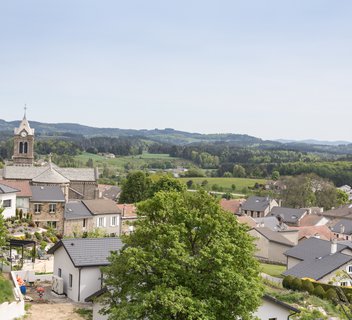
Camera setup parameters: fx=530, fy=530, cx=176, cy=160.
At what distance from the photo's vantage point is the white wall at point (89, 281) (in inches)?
1142

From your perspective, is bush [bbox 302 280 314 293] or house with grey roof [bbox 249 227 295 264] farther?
house with grey roof [bbox 249 227 295 264]

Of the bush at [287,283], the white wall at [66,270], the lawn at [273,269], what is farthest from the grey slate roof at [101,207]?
the white wall at [66,270]

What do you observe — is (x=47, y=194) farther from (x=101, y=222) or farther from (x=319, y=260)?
(x=319, y=260)

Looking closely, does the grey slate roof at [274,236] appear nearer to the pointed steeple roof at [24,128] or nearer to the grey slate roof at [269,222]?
the grey slate roof at [269,222]

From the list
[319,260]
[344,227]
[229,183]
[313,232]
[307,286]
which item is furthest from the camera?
[229,183]

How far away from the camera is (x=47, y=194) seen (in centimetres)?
5741

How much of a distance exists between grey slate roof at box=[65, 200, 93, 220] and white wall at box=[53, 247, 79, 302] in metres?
25.9

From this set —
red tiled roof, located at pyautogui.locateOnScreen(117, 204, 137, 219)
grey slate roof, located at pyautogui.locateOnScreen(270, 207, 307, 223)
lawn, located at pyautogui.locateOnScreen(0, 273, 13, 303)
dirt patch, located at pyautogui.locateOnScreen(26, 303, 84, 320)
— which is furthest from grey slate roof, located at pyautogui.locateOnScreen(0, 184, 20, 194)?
grey slate roof, located at pyautogui.locateOnScreen(270, 207, 307, 223)

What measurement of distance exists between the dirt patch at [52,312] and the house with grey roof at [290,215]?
68602mm

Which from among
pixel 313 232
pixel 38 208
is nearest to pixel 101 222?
pixel 38 208

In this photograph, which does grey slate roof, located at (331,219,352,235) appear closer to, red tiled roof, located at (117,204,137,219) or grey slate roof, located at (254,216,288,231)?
grey slate roof, located at (254,216,288,231)

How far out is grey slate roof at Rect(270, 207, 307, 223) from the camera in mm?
92875

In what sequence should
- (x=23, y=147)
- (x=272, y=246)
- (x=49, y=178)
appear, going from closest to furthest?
1. (x=272, y=246)
2. (x=49, y=178)
3. (x=23, y=147)

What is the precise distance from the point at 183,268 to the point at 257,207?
81.2 meters
